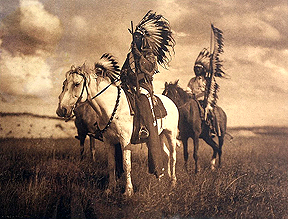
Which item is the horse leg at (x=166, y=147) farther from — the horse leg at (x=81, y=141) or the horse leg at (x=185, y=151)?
the horse leg at (x=81, y=141)

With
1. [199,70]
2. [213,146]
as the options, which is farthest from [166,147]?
[199,70]

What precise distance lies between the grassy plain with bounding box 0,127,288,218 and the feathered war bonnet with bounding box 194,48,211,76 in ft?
3.05

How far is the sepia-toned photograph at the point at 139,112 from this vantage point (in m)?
3.67

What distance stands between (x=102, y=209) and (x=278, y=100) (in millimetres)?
2719

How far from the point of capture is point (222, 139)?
429cm

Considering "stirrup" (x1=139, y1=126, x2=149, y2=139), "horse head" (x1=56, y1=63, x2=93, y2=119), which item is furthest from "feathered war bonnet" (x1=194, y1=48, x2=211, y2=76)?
"horse head" (x1=56, y1=63, x2=93, y2=119)

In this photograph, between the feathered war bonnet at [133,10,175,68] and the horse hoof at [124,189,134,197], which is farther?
the feathered war bonnet at [133,10,175,68]

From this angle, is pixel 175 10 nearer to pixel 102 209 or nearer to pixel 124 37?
pixel 124 37

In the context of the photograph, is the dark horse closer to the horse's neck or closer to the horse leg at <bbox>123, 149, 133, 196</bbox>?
the horse's neck

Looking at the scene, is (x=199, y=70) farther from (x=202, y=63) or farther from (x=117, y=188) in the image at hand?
(x=117, y=188)

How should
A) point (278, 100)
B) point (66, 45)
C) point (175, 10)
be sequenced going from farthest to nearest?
point (278, 100)
point (175, 10)
point (66, 45)

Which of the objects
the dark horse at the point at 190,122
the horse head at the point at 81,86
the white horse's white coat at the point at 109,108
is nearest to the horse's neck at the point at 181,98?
the dark horse at the point at 190,122

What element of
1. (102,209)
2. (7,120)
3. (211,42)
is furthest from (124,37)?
(102,209)

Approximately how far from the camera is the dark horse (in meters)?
4.13
